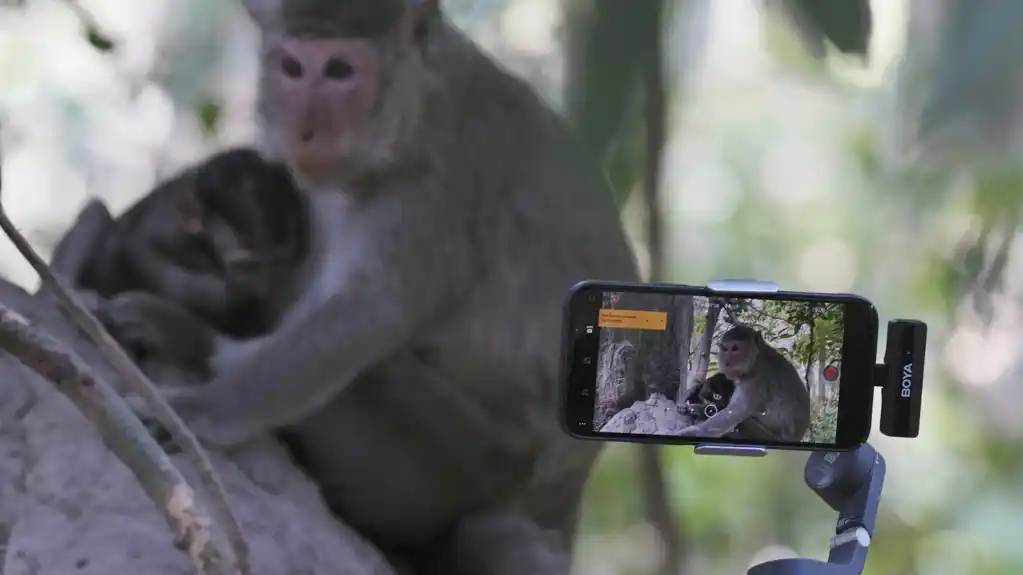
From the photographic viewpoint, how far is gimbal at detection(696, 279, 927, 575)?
0.73m

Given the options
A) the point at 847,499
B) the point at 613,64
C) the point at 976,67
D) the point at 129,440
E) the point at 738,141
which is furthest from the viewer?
the point at 738,141

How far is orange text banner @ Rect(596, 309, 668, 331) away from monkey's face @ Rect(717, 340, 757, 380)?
0.05m

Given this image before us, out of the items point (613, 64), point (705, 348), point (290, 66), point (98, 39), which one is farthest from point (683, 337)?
point (98, 39)

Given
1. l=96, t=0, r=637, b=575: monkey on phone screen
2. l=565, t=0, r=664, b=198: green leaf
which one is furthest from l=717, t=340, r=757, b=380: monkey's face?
l=565, t=0, r=664, b=198: green leaf

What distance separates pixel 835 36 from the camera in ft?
4.65

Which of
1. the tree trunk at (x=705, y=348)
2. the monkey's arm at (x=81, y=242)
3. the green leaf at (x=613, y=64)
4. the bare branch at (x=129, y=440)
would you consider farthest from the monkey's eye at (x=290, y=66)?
the bare branch at (x=129, y=440)

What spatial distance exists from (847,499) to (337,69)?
634 millimetres

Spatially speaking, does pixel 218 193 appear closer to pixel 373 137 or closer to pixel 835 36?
pixel 373 137

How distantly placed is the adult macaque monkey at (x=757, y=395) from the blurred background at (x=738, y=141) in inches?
22.4

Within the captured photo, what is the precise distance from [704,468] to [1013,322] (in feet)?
1.81

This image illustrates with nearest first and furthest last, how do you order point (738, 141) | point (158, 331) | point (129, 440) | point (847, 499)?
point (129, 440) < point (847, 499) < point (158, 331) < point (738, 141)

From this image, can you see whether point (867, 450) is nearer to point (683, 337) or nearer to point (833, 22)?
point (683, 337)

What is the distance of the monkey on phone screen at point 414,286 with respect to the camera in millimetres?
1045

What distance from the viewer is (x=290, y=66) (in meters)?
1.05
